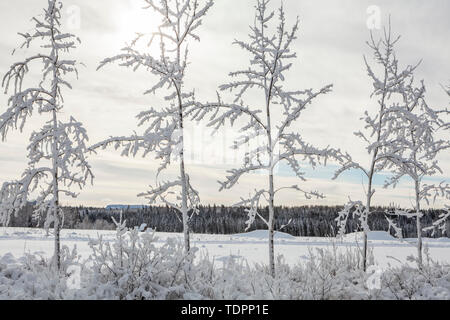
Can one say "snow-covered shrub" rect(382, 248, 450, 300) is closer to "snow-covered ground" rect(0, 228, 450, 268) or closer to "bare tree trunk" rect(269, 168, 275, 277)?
"snow-covered ground" rect(0, 228, 450, 268)

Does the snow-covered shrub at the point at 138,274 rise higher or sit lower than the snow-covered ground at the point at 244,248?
higher

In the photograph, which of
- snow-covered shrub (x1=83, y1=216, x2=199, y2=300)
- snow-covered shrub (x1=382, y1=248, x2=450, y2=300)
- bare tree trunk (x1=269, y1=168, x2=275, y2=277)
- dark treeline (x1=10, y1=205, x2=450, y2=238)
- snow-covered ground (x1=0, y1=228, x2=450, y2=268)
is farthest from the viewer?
dark treeline (x1=10, y1=205, x2=450, y2=238)

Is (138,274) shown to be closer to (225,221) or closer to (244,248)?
(244,248)

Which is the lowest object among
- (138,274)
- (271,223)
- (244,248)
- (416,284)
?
(244,248)

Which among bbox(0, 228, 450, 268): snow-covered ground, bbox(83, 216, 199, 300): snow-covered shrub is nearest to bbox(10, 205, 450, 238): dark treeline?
bbox(0, 228, 450, 268): snow-covered ground

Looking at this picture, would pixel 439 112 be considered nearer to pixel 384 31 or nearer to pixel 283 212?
pixel 384 31

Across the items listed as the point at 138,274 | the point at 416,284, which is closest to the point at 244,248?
the point at 416,284

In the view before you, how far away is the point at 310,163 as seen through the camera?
9102 millimetres

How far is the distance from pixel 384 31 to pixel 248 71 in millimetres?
4346

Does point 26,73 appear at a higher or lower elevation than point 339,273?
higher

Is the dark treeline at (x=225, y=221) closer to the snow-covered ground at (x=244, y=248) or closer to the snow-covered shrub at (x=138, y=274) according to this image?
the snow-covered ground at (x=244, y=248)

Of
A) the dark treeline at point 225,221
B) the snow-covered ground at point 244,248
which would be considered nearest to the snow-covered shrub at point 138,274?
the snow-covered ground at point 244,248

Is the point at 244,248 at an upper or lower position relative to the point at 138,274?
lower
